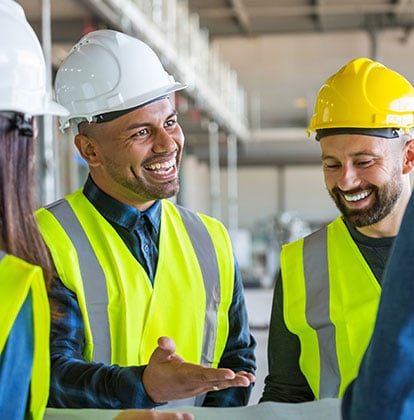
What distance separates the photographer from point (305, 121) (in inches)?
755

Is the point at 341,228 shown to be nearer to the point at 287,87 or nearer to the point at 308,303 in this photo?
the point at 308,303

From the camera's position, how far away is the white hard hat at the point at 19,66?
155 cm

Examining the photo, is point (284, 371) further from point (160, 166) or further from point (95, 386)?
point (160, 166)

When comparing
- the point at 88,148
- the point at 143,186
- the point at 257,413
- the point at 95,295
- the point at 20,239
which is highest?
the point at 88,148

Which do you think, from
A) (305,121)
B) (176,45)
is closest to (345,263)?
(176,45)

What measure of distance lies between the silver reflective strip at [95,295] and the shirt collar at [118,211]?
0.16 m

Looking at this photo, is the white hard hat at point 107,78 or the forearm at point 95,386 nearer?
the forearm at point 95,386

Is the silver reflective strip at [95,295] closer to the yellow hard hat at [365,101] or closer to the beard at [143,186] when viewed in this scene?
the beard at [143,186]

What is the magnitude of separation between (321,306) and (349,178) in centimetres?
41

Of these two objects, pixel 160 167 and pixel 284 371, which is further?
pixel 160 167

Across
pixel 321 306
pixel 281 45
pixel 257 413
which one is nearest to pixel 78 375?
pixel 257 413

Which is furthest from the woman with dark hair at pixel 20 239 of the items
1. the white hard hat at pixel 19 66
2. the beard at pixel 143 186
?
the beard at pixel 143 186

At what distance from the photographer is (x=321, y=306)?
2.37m

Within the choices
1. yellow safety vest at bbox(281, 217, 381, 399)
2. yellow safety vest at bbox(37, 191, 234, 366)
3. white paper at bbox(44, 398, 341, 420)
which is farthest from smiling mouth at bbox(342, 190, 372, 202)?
white paper at bbox(44, 398, 341, 420)
